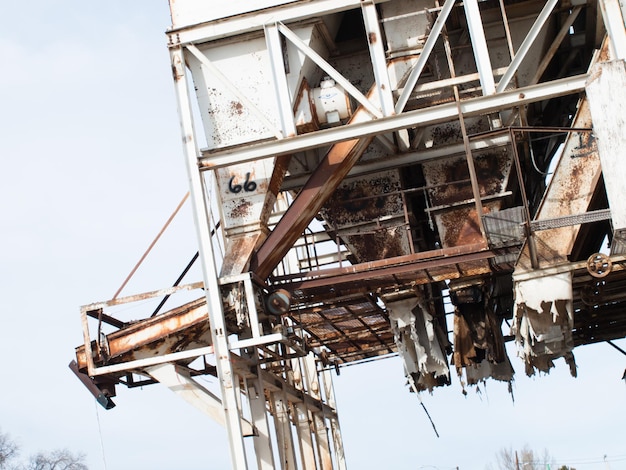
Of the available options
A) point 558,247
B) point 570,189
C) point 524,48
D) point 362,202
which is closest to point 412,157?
point 362,202

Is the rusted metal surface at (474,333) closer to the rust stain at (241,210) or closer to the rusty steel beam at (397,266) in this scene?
the rusty steel beam at (397,266)

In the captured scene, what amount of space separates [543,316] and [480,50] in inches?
171

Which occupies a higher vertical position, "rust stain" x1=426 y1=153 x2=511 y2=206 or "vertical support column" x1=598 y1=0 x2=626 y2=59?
"vertical support column" x1=598 y1=0 x2=626 y2=59

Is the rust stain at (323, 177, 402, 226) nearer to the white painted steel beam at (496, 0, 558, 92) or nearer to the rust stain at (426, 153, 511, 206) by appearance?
the rust stain at (426, 153, 511, 206)

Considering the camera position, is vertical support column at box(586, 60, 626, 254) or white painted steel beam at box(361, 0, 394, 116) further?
white painted steel beam at box(361, 0, 394, 116)

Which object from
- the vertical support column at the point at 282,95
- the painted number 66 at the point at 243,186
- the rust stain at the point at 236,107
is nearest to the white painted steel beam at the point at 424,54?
the vertical support column at the point at 282,95

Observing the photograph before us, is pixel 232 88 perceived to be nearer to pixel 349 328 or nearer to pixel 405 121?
pixel 405 121

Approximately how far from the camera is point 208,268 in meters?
16.1

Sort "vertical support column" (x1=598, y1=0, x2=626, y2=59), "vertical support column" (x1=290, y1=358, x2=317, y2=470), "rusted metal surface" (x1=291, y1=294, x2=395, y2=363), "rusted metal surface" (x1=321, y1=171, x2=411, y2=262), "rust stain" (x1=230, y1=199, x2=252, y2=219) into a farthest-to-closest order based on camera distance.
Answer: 1. "vertical support column" (x1=290, y1=358, x2=317, y2=470)
2. "rusted metal surface" (x1=291, y1=294, x2=395, y2=363)
3. "rusted metal surface" (x1=321, y1=171, x2=411, y2=262)
4. "rust stain" (x1=230, y1=199, x2=252, y2=219)
5. "vertical support column" (x1=598, y1=0, x2=626, y2=59)

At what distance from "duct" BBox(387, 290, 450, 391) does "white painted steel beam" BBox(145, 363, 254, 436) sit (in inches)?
142

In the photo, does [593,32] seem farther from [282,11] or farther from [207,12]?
[207,12]

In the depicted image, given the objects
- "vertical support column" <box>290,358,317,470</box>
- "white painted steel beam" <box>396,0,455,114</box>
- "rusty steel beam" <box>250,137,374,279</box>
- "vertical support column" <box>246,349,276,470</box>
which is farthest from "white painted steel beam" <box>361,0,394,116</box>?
"vertical support column" <box>290,358,317,470</box>

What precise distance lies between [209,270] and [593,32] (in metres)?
7.91

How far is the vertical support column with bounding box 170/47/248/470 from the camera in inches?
616
